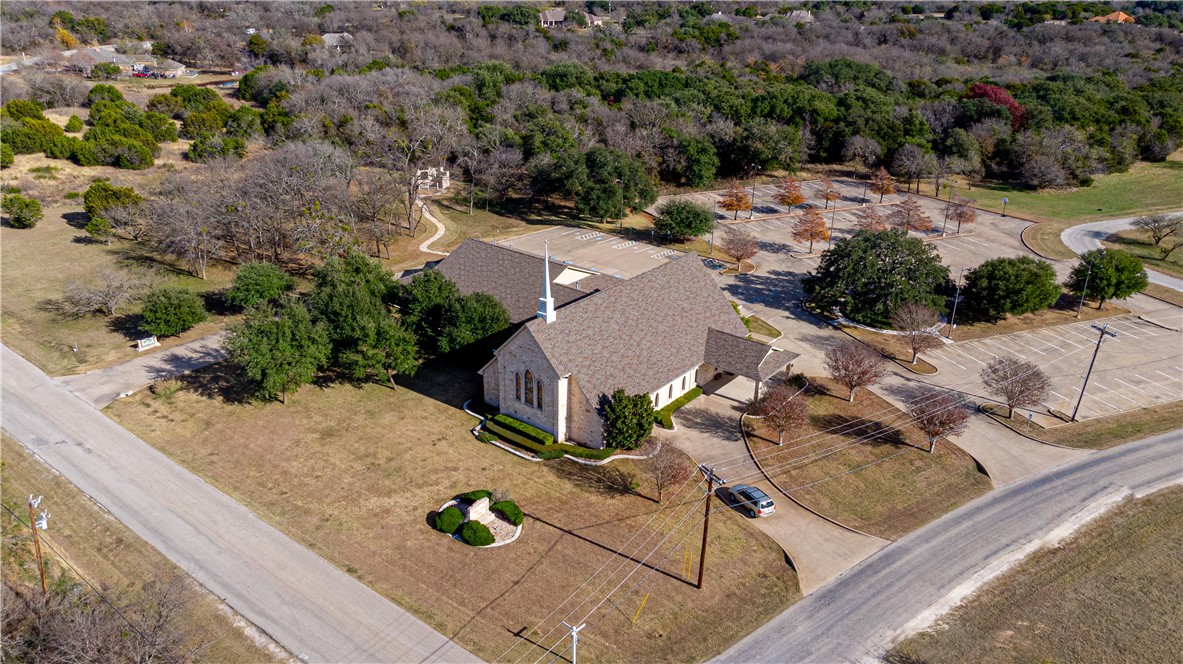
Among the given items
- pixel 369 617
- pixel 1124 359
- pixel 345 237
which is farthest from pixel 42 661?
pixel 1124 359

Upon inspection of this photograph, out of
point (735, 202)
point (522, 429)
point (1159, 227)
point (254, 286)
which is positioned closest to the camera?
point (522, 429)

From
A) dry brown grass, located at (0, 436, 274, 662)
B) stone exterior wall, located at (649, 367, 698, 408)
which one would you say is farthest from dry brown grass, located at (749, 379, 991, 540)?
dry brown grass, located at (0, 436, 274, 662)

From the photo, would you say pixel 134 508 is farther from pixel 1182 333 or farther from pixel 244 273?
pixel 1182 333

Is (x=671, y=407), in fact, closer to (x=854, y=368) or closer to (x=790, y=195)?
(x=854, y=368)

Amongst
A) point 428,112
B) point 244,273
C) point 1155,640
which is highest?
point 428,112

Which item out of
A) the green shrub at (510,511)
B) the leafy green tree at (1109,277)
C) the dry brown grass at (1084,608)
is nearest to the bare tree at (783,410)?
the dry brown grass at (1084,608)

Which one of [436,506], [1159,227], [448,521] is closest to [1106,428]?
[448,521]

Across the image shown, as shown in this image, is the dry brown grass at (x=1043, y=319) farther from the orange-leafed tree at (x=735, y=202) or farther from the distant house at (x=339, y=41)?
the distant house at (x=339, y=41)
